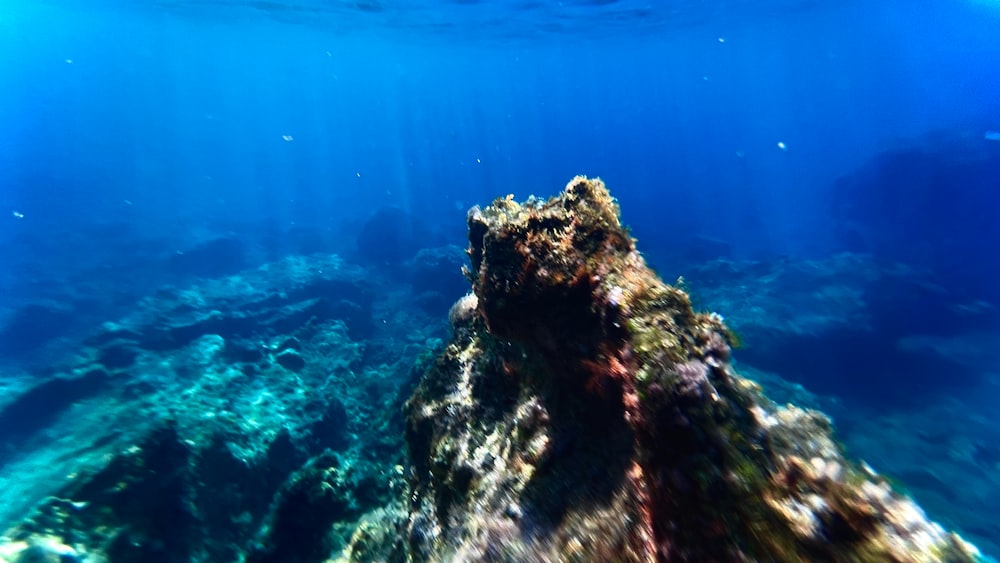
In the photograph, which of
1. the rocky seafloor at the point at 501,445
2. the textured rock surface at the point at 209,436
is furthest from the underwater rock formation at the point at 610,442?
the textured rock surface at the point at 209,436

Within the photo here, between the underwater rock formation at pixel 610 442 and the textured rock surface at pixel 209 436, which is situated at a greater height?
the underwater rock formation at pixel 610 442

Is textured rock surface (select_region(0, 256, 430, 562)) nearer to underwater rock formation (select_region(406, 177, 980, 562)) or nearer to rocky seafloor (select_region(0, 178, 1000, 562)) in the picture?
rocky seafloor (select_region(0, 178, 1000, 562))

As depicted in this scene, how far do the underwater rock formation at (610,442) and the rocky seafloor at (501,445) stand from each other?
12mm

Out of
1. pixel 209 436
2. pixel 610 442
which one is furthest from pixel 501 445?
pixel 209 436

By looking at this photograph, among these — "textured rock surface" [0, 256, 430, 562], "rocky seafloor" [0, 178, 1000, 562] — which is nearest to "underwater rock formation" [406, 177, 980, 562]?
"rocky seafloor" [0, 178, 1000, 562]

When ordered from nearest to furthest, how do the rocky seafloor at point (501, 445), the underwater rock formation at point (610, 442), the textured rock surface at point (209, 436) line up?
the underwater rock formation at point (610, 442)
the rocky seafloor at point (501, 445)
the textured rock surface at point (209, 436)

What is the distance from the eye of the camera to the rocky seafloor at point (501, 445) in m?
2.03

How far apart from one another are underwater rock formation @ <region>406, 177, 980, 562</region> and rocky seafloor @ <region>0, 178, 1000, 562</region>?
1 centimetres

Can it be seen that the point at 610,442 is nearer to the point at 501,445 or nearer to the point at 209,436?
the point at 501,445

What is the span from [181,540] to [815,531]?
28.2 feet

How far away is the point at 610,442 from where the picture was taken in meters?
2.92

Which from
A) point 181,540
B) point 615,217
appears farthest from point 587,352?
point 181,540

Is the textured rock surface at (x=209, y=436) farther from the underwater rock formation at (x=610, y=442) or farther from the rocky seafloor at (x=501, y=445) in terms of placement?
the underwater rock formation at (x=610, y=442)

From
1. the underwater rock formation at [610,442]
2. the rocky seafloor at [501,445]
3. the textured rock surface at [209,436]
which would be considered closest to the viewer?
the underwater rock formation at [610,442]
